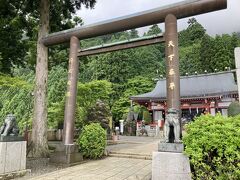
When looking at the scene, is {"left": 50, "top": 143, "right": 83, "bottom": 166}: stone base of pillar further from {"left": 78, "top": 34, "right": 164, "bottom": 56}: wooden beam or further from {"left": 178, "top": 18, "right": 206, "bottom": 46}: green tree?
{"left": 178, "top": 18, "right": 206, "bottom": 46}: green tree

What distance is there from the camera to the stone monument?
656cm

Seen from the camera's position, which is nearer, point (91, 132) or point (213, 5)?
point (213, 5)

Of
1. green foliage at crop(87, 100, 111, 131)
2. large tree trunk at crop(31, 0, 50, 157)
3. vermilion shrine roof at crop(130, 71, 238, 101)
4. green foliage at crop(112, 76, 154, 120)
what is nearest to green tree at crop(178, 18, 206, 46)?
green foliage at crop(112, 76, 154, 120)

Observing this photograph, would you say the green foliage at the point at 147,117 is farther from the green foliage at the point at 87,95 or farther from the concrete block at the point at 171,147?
the concrete block at the point at 171,147

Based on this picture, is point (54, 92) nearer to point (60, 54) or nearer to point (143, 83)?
point (60, 54)

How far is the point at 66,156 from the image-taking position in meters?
8.45

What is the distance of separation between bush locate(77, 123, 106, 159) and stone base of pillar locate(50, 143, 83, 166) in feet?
1.85

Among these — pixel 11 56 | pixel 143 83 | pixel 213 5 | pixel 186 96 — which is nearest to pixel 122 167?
pixel 213 5

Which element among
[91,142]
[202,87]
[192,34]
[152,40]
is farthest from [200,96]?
[192,34]

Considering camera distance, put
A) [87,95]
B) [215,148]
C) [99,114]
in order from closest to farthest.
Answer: [215,148], [99,114], [87,95]

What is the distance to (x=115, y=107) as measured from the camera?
3572cm

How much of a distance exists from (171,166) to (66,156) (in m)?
4.54

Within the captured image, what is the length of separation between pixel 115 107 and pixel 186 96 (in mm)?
12671

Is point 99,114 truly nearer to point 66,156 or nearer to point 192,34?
point 66,156
